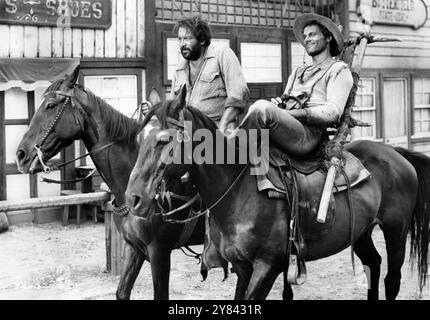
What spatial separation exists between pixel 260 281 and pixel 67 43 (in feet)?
26.4

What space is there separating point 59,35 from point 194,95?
651 cm

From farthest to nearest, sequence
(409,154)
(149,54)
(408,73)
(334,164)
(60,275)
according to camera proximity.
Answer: (408,73), (149,54), (60,275), (409,154), (334,164)

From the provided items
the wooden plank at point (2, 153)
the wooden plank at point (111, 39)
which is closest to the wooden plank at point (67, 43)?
the wooden plank at point (111, 39)

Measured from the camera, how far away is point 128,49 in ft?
38.1

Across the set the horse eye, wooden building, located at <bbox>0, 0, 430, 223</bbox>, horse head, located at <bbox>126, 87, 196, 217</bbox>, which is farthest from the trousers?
wooden building, located at <bbox>0, 0, 430, 223</bbox>

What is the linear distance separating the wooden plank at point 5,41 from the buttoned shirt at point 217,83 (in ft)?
20.3

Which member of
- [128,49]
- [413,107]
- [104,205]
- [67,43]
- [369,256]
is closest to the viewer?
[369,256]

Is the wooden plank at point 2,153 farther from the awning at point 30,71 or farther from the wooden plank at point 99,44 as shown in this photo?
the wooden plank at point 99,44

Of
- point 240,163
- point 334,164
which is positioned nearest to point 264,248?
point 240,163

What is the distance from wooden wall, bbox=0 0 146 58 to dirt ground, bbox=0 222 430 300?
3.28 meters

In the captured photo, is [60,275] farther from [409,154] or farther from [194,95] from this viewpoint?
[409,154]

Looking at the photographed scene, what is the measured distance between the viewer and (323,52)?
16.0ft

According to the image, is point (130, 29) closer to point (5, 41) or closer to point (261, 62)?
point (5, 41)

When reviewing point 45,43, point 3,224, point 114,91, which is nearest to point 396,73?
point 114,91
